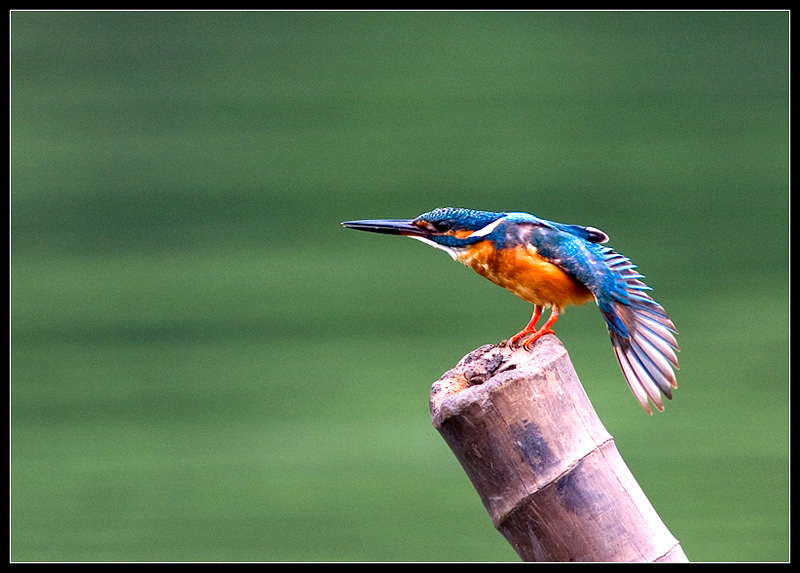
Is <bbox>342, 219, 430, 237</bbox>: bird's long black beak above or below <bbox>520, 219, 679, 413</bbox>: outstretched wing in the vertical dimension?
above

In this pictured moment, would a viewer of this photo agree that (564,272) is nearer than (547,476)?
No

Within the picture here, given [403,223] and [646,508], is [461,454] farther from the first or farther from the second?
[403,223]

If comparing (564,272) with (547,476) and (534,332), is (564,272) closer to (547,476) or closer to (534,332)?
(534,332)

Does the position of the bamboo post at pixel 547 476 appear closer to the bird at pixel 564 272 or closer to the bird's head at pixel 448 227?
the bird at pixel 564 272

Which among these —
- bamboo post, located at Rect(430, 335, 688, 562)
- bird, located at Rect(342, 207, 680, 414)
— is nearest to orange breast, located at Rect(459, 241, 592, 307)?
bird, located at Rect(342, 207, 680, 414)

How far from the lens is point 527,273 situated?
0.90 meters

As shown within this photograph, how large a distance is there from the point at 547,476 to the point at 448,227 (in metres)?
0.34

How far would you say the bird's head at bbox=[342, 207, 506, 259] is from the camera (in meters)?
0.90

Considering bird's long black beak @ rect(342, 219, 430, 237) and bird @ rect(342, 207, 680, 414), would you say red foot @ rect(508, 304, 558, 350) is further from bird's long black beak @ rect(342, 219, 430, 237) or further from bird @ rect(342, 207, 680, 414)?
bird's long black beak @ rect(342, 219, 430, 237)

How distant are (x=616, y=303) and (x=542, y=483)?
0.28 metres

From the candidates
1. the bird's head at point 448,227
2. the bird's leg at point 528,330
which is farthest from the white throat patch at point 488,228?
the bird's leg at point 528,330

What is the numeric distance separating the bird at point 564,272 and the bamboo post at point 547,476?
16 cm

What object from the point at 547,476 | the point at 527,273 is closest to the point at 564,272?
the point at 527,273

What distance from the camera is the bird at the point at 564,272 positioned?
2.75 feet
